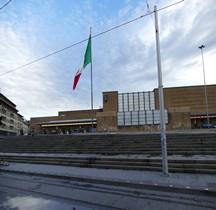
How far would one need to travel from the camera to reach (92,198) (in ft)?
23.4

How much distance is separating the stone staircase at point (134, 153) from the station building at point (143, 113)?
3566 cm

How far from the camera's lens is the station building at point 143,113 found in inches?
2163

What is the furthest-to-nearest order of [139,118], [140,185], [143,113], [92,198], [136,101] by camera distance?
[136,101] → [143,113] → [139,118] → [140,185] → [92,198]

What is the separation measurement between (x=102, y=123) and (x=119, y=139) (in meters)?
39.2

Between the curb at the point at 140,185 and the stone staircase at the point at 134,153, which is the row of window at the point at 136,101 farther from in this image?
the curb at the point at 140,185

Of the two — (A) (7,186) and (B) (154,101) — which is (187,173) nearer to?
(A) (7,186)

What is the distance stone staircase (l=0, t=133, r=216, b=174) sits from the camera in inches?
433

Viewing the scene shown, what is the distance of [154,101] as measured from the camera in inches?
2682

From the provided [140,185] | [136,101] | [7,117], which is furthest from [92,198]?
[7,117]

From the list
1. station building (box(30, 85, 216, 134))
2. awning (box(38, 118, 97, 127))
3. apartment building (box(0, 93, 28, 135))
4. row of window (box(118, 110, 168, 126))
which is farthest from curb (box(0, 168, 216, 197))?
apartment building (box(0, 93, 28, 135))

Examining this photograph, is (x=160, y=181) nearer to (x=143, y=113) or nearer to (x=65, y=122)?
(x=143, y=113)

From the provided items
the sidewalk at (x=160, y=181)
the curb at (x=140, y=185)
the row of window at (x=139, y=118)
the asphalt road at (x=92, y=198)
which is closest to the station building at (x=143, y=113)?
the row of window at (x=139, y=118)

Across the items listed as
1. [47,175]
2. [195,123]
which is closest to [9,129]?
[195,123]

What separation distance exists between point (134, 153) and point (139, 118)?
4432 centimetres
